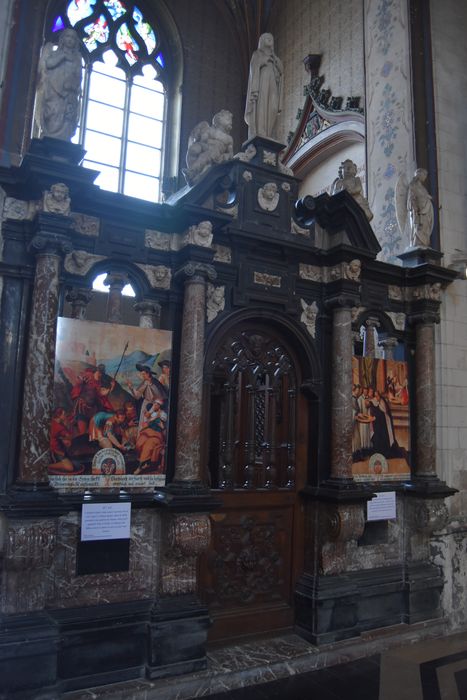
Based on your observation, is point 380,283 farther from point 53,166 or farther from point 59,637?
point 59,637

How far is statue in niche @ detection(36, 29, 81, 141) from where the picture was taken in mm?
4145

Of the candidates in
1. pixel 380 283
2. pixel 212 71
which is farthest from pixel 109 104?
pixel 380 283

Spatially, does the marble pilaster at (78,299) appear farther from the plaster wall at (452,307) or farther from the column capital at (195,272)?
the plaster wall at (452,307)

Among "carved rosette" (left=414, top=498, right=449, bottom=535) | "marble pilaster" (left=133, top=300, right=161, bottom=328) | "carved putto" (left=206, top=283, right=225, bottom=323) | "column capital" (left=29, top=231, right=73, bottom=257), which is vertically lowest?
"carved rosette" (left=414, top=498, right=449, bottom=535)

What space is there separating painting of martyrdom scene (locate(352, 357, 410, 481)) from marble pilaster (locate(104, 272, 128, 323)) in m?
2.30

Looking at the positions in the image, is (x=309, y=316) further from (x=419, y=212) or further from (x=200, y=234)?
(x=419, y=212)

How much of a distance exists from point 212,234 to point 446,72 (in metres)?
4.18

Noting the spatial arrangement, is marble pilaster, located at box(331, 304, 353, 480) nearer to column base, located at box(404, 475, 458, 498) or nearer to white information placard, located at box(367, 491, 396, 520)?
white information placard, located at box(367, 491, 396, 520)

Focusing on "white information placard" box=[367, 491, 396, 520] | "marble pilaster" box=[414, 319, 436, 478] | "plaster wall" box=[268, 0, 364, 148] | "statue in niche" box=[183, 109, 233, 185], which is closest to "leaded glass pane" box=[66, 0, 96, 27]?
"plaster wall" box=[268, 0, 364, 148]

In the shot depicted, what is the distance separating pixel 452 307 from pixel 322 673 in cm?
387

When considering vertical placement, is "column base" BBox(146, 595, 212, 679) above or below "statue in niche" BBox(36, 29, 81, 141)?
below

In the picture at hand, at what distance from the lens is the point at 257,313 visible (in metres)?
5.05

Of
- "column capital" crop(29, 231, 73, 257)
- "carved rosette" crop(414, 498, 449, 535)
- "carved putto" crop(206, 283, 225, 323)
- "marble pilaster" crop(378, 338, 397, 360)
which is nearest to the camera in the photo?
"column capital" crop(29, 231, 73, 257)

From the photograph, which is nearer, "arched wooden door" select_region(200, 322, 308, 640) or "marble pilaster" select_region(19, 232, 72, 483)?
"marble pilaster" select_region(19, 232, 72, 483)
